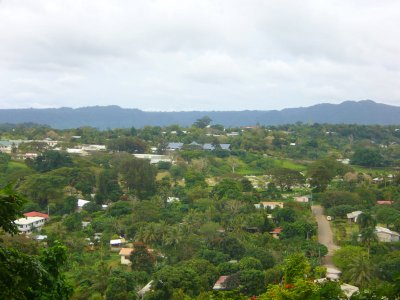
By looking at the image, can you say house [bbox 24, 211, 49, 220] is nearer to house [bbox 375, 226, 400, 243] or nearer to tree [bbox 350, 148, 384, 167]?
house [bbox 375, 226, 400, 243]

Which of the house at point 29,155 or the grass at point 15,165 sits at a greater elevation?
the house at point 29,155

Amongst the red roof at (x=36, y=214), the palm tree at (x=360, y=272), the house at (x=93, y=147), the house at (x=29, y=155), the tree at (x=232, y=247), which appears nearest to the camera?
the palm tree at (x=360, y=272)

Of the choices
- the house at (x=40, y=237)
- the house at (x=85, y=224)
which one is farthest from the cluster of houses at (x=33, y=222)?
the house at (x=85, y=224)

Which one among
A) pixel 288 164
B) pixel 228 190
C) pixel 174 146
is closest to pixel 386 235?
pixel 228 190

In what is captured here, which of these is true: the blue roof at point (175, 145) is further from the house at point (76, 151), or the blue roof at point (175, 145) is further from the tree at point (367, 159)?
the tree at point (367, 159)

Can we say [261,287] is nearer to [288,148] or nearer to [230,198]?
[230,198]

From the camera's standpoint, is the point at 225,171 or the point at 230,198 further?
the point at 225,171

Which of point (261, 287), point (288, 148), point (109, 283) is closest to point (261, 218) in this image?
point (261, 287)
